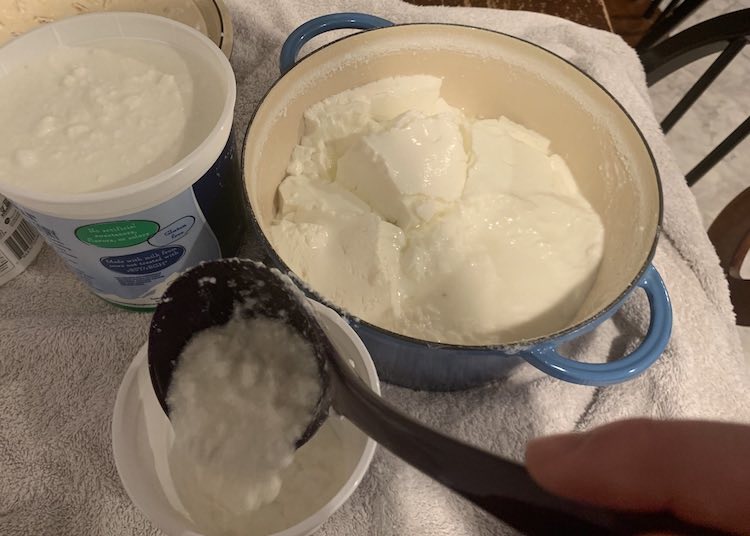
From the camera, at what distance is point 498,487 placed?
24 cm

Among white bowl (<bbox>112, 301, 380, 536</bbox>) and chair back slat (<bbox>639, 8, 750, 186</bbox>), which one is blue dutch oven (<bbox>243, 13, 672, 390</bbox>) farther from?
chair back slat (<bbox>639, 8, 750, 186</bbox>)

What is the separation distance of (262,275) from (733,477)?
0.77 ft

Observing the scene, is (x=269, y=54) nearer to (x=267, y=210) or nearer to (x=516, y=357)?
(x=267, y=210)

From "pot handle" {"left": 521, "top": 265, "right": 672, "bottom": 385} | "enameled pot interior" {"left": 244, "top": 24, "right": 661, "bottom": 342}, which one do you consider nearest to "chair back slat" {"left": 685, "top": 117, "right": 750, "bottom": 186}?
"enameled pot interior" {"left": 244, "top": 24, "right": 661, "bottom": 342}

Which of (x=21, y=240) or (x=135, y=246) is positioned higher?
(x=135, y=246)

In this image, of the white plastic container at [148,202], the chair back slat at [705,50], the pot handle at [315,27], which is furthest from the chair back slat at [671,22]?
the white plastic container at [148,202]

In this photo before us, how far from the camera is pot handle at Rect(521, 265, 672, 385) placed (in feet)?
1.29

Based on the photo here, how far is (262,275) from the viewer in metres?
0.34

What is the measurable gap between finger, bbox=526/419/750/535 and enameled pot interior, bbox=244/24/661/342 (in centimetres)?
21

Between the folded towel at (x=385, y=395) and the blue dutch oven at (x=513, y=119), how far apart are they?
0.13 ft

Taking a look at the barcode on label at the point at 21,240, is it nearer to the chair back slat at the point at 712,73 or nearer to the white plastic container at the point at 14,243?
the white plastic container at the point at 14,243

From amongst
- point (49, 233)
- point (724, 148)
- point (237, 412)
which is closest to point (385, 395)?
point (237, 412)

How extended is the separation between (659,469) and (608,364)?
0.19m

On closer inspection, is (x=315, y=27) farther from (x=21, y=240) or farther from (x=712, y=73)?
(x=712, y=73)
